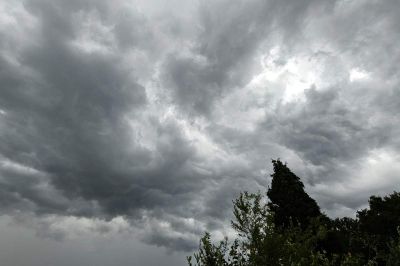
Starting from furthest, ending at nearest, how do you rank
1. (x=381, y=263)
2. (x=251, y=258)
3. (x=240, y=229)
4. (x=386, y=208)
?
(x=386, y=208)
(x=381, y=263)
(x=240, y=229)
(x=251, y=258)

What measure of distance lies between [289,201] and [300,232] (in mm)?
10380

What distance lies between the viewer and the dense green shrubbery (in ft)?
70.8

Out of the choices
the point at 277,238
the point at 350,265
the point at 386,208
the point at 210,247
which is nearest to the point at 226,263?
the point at 210,247

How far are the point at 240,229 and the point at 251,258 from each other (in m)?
2.85

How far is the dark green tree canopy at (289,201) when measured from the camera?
124ft

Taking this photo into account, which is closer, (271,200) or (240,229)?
(240,229)

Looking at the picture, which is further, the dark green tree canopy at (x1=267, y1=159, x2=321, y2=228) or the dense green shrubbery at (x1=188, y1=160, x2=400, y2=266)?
the dark green tree canopy at (x1=267, y1=159, x2=321, y2=228)

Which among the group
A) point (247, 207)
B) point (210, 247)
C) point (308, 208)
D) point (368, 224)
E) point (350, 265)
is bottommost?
point (350, 265)

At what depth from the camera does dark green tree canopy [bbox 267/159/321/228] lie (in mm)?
37844

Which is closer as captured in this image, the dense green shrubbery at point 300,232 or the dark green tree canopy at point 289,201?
the dense green shrubbery at point 300,232

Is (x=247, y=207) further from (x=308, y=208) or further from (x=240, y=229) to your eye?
(x=308, y=208)

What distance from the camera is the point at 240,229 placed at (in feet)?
77.7

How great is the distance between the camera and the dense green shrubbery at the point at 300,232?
21.6m

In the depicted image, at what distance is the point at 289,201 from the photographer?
127 feet
